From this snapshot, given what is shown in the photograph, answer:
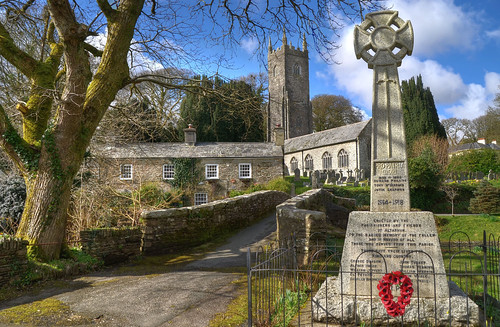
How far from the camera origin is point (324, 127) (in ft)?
197

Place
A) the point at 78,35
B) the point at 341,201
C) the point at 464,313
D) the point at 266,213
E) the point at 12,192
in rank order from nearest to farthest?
the point at 464,313 < the point at 78,35 < the point at 12,192 < the point at 266,213 < the point at 341,201

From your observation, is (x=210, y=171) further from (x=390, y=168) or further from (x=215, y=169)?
(x=390, y=168)

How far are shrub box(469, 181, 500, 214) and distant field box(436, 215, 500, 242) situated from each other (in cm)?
62

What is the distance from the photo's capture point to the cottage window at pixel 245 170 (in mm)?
26538

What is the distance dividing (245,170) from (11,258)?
68.9ft

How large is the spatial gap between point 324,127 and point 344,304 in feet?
189

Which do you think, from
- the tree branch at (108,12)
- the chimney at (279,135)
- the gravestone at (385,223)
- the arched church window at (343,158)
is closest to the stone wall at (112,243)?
the tree branch at (108,12)

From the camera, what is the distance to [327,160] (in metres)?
42.9

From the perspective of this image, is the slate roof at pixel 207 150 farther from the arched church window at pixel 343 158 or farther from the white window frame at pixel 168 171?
the arched church window at pixel 343 158

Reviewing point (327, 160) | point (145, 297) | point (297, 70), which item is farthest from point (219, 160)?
point (297, 70)

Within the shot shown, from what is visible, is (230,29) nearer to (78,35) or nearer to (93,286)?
(78,35)

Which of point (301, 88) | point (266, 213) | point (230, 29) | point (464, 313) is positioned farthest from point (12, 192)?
point (301, 88)

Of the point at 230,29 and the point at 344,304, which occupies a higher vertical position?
the point at 230,29

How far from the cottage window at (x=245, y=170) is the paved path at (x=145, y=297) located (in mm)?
18695
